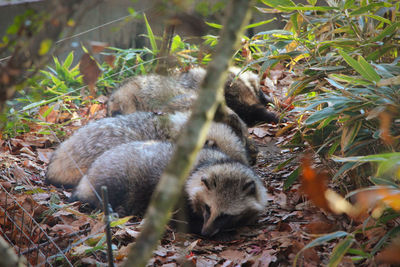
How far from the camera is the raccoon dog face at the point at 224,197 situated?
143 inches

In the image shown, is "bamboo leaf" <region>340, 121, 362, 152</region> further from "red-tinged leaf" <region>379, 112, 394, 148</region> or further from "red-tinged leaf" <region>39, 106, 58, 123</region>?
"red-tinged leaf" <region>39, 106, 58, 123</region>

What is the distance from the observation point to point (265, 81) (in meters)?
7.53

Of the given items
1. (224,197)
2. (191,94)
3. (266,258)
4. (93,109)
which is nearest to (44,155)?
(93,109)

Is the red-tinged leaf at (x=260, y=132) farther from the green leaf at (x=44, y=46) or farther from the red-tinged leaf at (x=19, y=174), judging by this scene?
the green leaf at (x=44, y=46)

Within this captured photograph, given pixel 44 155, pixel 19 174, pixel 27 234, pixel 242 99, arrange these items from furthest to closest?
1. pixel 242 99
2. pixel 44 155
3. pixel 19 174
4. pixel 27 234

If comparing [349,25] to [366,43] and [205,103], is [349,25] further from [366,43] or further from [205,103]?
[205,103]

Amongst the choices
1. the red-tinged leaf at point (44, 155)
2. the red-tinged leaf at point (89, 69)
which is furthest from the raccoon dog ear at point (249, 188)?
the red-tinged leaf at point (44, 155)

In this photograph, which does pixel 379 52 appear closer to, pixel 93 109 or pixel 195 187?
pixel 195 187

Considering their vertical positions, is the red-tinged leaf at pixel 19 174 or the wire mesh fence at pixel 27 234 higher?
the wire mesh fence at pixel 27 234

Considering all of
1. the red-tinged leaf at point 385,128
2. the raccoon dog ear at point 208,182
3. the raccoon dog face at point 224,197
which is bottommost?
the raccoon dog face at point 224,197

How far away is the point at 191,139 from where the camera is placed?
105 centimetres

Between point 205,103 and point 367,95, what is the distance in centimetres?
197

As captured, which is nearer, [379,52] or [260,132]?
A: [379,52]

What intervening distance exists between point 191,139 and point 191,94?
4817mm
